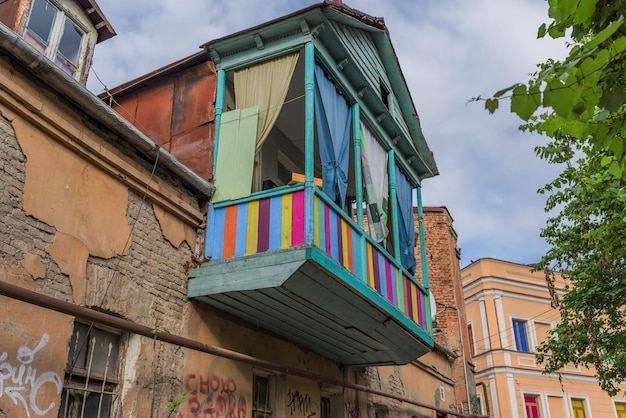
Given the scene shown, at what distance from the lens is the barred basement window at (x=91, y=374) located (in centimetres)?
528

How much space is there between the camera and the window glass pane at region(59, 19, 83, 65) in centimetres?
744

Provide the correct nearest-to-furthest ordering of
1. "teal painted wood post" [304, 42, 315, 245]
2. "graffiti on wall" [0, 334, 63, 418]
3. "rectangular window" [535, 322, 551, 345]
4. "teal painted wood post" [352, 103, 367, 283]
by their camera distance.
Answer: "graffiti on wall" [0, 334, 63, 418], "teal painted wood post" [304, 42, 315, 245], "teal painted wood post" [352, 103, 367, 283], "rectangular window" [535, 322, 551, 345]

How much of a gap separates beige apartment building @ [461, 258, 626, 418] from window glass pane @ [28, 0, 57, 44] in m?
23.3

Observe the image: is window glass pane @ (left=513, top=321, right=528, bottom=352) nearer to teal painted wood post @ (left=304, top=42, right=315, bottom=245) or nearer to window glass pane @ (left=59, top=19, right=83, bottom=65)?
teal painted wood post @ (left=304, top=42, right=315, bottom=245)

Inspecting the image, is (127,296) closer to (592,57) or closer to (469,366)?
(592,57)

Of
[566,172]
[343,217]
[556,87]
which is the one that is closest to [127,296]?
[343,217]

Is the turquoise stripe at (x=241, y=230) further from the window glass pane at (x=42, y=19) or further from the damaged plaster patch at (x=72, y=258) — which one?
the window glass pane at (x=42, y=19)

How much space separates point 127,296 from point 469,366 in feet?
46.6

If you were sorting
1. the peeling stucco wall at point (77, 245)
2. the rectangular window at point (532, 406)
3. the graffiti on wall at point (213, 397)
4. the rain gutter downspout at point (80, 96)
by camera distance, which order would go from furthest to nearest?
the rectangular window at point (532, 406)
the graffiti on wall at point (213, 397)
the rain gutter downspout at point (80, 96)
the peeling stucco wall at point (77, 245)

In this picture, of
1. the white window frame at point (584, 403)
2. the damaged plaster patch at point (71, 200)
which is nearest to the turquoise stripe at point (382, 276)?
the damaged plaster patch at point (71, 200)

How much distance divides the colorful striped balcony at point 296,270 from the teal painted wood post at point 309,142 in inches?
0.7

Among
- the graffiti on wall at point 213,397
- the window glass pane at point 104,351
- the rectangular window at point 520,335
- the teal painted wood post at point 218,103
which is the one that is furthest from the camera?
the rectangular window at point 520,335

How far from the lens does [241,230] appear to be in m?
7.04

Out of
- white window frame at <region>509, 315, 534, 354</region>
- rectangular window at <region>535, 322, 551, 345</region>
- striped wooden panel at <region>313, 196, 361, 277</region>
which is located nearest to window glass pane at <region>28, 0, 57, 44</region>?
striped wooden panel at <region>313, 196, 361, 277</region>
